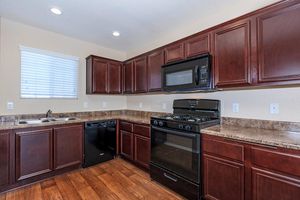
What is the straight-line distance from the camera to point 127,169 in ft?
9.57

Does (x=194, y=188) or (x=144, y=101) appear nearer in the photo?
(x=194, y=188)

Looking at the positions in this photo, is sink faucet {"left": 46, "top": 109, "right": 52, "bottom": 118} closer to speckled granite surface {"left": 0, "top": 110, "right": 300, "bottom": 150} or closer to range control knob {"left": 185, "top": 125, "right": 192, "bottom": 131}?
speckled granite surface {"left": 0, "top": 110, "right": 300, "bottom": 150}

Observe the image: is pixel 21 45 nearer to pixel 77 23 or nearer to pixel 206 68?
pixel 77 23

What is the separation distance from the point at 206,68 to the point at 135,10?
136 centimetres

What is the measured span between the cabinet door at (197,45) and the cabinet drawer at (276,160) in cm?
138

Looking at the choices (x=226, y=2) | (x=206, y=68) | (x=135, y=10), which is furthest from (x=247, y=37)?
(x=135, y=10)

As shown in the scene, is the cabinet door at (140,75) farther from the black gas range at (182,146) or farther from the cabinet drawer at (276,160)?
the cabinet drawer at (276,160)

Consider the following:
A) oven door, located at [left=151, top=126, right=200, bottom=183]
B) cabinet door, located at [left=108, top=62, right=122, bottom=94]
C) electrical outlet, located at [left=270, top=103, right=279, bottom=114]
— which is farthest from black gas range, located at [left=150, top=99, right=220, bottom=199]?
cabinet door, located at [left=108, top=62, right=122, bottom=94]

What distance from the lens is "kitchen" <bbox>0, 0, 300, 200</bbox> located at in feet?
5.15

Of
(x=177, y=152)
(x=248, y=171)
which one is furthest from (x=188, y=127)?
(x=248, y=171)

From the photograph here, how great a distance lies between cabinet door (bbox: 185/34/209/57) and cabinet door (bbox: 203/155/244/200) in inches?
55.6

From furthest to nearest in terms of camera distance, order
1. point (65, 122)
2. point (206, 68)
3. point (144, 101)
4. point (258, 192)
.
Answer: point (144, 101) < point (65, 122) < point (206, 68) < point (258, 192)

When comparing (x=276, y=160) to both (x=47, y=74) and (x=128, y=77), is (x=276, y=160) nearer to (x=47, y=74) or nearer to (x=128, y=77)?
(x=128, y=77)

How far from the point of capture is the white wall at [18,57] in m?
2.58
